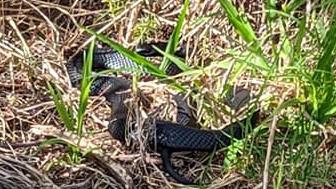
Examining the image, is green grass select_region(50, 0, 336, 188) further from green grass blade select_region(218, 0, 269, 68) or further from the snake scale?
the snake scale

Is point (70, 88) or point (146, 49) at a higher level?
point (146, 49)

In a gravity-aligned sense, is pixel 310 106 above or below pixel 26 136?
above

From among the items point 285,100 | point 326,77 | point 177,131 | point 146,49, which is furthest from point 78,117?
point 146,49

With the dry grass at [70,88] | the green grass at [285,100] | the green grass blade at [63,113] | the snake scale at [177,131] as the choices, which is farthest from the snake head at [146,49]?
the green grass blade at [63,113]

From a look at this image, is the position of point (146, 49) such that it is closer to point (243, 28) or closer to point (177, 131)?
point (177, 131)

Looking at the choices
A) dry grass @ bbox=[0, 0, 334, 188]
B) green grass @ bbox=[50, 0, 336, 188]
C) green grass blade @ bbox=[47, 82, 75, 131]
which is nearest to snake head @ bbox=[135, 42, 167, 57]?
dry grass @ bbox=[0, 0, 334, 188]

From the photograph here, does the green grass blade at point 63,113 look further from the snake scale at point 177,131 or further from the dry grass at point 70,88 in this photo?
the snake scale at point 177,131

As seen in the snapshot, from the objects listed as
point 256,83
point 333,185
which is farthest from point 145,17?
point 333,185

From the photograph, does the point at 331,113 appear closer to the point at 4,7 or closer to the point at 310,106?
the point at 310,106
